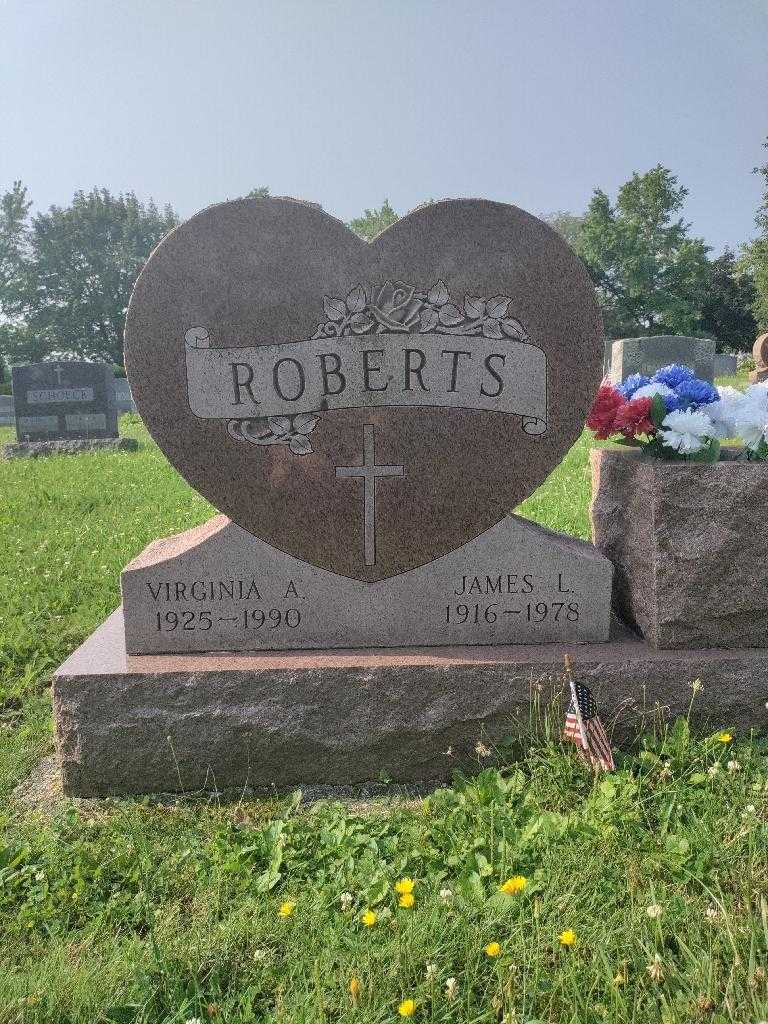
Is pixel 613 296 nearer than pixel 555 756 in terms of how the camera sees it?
No

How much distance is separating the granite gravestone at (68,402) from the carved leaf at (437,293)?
1171 centimetres

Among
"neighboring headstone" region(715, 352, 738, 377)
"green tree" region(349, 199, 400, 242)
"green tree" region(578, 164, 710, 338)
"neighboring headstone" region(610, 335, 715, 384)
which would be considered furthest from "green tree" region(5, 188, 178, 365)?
"neighboring headstone" region(610, 335, 715, 384)

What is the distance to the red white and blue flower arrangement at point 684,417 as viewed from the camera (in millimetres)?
2557

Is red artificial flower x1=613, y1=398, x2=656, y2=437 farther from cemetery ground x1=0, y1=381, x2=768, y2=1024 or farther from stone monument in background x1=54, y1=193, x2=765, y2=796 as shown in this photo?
cemetery ground x1=0, y1=381, x2=768, y2=1024

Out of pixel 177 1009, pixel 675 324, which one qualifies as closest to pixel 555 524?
pixel 177 1009

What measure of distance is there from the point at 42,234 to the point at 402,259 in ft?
179

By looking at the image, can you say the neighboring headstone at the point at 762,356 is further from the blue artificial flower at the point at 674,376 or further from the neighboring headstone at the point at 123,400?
the neighboring headstone at the point at 123,400

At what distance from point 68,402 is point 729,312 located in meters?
43.9

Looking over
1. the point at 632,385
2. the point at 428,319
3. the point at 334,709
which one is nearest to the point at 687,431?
the point at 632,385

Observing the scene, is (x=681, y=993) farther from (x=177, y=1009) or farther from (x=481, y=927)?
(x=177, y=1009)

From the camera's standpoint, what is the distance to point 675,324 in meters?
44.2

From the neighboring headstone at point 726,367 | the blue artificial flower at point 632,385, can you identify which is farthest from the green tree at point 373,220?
the blue artificial flower at point 632,385

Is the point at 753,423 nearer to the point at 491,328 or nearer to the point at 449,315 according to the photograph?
the point at 491,328

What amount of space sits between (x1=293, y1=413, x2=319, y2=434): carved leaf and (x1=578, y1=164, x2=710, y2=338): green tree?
147 ft
